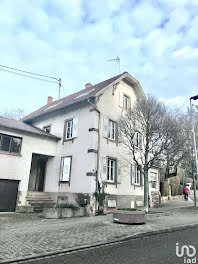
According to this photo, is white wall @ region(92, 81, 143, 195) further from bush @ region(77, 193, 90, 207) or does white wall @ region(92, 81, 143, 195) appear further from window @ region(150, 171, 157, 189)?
window @ region(150, 171, 157, 189)

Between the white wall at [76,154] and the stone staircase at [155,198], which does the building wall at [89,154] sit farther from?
the stone staircase at [155,198]

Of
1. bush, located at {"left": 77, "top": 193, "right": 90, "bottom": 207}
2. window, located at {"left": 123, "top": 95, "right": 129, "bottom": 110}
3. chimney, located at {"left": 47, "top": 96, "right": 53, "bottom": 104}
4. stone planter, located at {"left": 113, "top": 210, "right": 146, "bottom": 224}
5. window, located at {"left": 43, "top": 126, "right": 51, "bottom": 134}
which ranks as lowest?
stone planter, located at {"left": 113, "top": 210, "right": 146, "bottom": 224}

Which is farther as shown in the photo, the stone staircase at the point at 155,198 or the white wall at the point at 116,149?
the stone staircase at the point at 155,198

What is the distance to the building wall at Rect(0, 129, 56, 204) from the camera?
45.0 ft

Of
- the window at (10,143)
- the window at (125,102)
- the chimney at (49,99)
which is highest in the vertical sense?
the chimney at (49,99)

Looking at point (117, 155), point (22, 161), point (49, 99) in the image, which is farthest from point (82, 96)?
point (49, 99)

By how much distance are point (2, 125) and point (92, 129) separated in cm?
579

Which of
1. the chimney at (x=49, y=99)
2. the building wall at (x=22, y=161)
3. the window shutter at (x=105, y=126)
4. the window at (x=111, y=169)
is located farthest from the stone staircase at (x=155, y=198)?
the chimney at (x=49, y=99)

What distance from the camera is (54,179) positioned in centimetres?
1599

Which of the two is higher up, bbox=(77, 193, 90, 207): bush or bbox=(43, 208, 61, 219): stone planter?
bbox=(77, 193, 90, 207): bush

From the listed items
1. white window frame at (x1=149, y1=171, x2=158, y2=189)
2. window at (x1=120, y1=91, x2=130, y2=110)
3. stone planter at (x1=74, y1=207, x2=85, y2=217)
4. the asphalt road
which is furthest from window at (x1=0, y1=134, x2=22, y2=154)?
white window frame at (x1=149, y1=171, x2=158, y2=189)

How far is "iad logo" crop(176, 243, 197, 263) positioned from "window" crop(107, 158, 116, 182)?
9.02 meters

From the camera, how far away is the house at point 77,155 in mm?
14000

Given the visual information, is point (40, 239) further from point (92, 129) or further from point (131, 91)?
point (131, 91)
